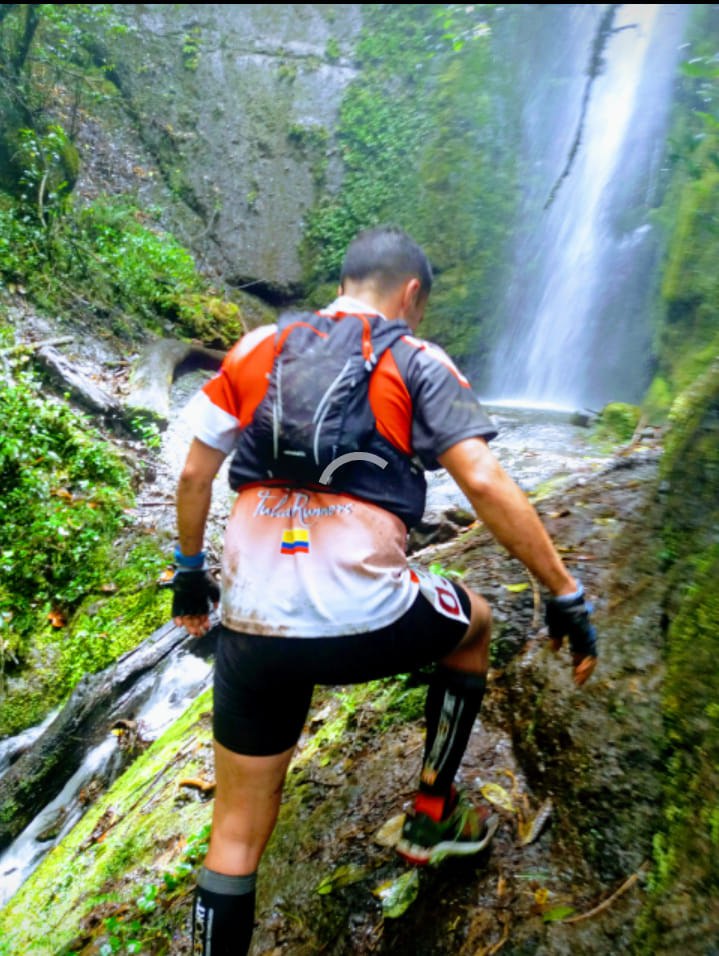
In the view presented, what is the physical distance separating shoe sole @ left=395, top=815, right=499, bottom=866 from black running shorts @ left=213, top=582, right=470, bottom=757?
569 millimetres

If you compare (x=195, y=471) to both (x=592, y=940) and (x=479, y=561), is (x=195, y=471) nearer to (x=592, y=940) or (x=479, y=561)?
(x=592, y=940)

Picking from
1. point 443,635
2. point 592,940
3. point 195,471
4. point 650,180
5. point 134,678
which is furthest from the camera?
point 650,180

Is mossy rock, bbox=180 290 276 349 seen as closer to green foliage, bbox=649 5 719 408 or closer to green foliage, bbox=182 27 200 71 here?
green foliage, bbox=649 5 719 408

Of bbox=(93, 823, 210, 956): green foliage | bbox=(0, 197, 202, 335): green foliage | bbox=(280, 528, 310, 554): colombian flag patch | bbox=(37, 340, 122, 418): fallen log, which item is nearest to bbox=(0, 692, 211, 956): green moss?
bbox=(93, 823, 210, 956): green foliage

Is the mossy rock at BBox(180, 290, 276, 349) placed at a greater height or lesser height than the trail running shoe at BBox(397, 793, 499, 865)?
lesser

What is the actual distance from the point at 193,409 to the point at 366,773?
1619 mm

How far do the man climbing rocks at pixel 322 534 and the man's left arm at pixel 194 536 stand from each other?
77mm

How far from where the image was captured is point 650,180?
1338 cm

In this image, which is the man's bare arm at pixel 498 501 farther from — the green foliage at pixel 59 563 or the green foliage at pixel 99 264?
the green foliage at pixel 99 264

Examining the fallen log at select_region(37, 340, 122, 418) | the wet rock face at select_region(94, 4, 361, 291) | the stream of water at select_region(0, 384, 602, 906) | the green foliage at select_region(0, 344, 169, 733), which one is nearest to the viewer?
the stream of water at select_region(0, 384, 602, 906)

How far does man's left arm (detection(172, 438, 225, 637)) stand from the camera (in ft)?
5.77

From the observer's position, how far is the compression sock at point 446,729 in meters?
1.80

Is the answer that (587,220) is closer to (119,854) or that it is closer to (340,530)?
(340,530)

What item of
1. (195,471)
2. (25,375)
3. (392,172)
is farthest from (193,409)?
(392,172)
